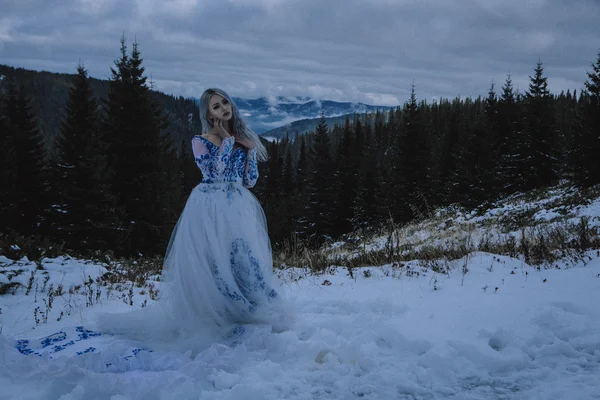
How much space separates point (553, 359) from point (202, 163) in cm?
398

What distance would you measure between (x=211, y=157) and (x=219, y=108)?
637 millimetres

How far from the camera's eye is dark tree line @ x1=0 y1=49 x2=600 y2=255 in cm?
1870

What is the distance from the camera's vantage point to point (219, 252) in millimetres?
4312

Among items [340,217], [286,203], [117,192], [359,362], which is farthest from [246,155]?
[286,203]

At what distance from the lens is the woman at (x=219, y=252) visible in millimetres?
4266

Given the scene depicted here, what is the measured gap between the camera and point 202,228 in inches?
171

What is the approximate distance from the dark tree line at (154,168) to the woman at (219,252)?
21.8 ft

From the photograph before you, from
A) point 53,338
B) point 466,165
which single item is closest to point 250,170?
point 53,338

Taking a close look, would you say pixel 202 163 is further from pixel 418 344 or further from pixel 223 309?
pixel 418 344

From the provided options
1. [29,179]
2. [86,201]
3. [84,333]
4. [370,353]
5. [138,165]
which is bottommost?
[86,201]

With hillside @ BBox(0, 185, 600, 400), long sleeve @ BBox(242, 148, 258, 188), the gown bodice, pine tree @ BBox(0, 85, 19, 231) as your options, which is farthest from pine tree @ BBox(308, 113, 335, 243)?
the gown bodice

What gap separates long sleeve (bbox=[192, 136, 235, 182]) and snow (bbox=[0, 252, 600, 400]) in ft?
6.04

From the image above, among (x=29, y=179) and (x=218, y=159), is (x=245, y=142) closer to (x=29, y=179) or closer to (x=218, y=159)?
(x=218, y=159)

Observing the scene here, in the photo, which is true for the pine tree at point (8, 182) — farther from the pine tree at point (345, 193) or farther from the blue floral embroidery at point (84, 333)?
the pine tree at point (345, 193)
